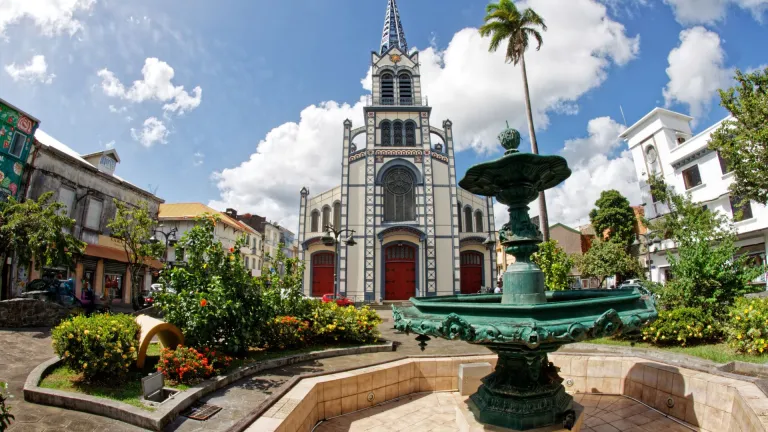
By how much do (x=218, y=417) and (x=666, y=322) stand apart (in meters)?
8.40

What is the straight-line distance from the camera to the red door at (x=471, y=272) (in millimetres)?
28812

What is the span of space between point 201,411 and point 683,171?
98.9ft

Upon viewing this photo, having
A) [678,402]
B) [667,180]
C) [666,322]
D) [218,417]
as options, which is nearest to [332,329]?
[218,417]

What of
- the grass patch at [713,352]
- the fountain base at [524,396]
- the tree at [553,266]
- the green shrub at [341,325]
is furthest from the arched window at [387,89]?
the fountain base at [524,396]

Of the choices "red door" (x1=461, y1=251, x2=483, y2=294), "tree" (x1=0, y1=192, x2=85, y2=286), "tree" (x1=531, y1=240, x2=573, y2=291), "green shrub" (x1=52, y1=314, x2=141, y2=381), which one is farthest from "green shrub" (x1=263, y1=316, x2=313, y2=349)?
"red door" (x1=461, y1=251, x2=483, y2=294)

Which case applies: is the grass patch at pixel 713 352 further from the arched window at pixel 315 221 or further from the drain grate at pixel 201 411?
the arched window at pixel 315 221

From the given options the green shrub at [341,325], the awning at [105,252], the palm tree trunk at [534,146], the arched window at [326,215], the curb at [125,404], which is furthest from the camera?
the arched window at [326,215]

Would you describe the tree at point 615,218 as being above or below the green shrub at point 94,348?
above

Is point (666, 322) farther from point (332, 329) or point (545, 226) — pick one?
point (545, 226)

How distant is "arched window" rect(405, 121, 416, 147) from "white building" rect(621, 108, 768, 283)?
656 inches

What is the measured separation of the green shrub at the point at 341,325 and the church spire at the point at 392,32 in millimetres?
29904

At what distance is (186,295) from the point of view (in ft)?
23.1

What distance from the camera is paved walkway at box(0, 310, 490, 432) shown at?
466 cm

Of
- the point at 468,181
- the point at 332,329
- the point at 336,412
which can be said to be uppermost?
the point at 468,181
